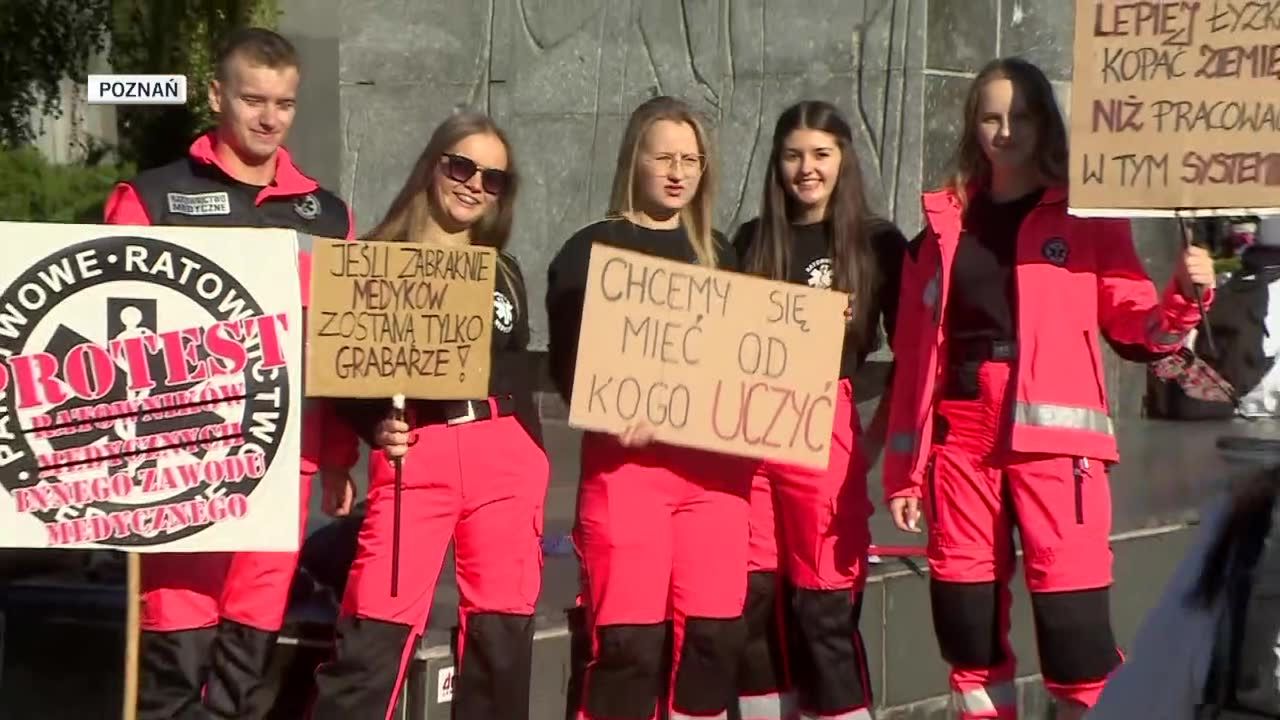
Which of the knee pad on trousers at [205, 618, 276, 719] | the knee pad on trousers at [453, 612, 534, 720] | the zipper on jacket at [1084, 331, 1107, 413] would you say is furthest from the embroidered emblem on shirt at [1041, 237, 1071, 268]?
the knee pad on trousers at [205, 618, 276, 719]

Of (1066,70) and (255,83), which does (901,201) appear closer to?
(1066,70)

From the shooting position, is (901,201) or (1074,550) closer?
(1074,550)

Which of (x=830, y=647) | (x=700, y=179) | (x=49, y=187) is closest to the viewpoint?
(x=700, y=179)

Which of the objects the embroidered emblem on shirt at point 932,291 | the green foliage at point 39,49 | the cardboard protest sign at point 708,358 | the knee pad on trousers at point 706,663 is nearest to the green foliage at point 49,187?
the green foliage at point 39,49

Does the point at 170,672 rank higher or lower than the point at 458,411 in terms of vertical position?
lower

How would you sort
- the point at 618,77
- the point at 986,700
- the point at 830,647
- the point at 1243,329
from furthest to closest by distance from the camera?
1. the point at 618,77
2. the point at 1243,329
3. the point at 830,647
4. the point at 986,700

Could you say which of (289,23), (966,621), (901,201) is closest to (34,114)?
(289,23)

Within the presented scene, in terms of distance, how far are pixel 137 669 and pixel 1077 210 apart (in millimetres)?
2571

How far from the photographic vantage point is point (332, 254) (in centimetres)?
493

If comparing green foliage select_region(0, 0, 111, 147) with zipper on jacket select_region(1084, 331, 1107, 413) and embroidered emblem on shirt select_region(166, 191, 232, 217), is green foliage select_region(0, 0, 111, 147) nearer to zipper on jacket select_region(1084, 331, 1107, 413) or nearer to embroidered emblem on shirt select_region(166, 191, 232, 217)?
embroidered emblem on shirt select_region(166, 191, 232, 217)

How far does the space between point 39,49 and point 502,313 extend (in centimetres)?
765

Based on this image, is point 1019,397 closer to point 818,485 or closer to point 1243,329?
point 818,485

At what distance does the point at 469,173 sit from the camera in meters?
5.12

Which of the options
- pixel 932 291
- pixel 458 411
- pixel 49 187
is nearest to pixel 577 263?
pixel 458 411
